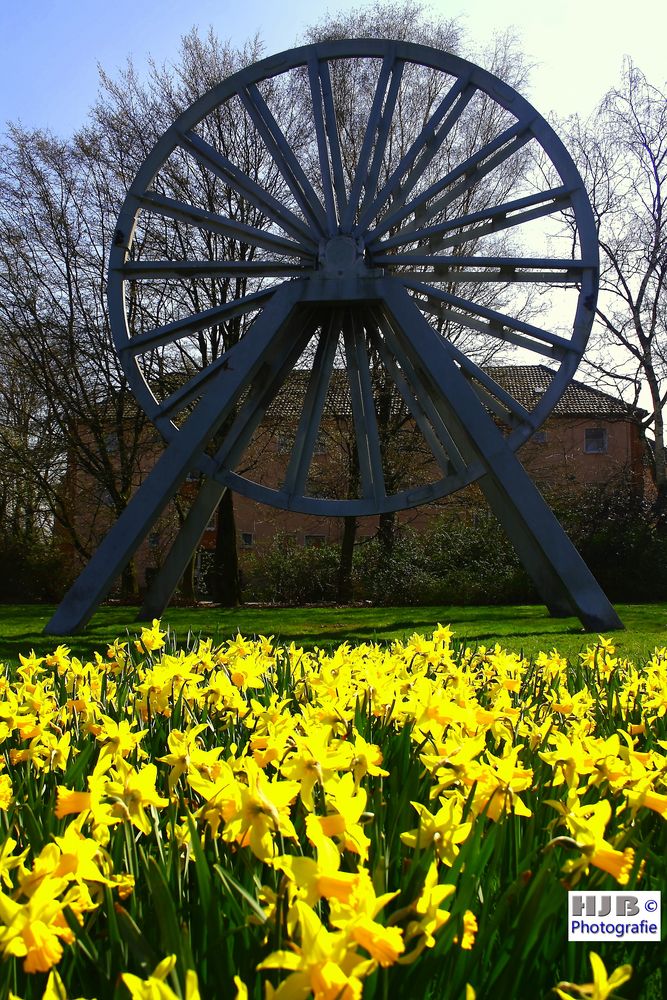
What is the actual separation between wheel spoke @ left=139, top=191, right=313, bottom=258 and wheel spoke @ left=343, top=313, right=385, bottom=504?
1.04m

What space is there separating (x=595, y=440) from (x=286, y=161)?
28.2 meters

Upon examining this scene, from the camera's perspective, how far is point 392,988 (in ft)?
4.22

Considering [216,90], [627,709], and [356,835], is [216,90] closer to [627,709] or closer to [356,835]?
[627,709]

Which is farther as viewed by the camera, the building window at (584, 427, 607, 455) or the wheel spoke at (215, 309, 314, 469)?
the building window at (584, 427, 607, 455)

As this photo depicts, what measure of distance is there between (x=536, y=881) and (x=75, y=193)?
19577mm

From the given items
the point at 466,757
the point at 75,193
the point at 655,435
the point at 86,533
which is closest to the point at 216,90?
the point at 75,193

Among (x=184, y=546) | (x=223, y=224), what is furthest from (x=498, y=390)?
(x=184, y=546)

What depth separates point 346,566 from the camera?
1908 centimetres

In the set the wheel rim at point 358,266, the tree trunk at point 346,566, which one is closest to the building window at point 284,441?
the tree trunk at point 346,566

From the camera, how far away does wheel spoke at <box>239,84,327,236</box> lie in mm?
11172

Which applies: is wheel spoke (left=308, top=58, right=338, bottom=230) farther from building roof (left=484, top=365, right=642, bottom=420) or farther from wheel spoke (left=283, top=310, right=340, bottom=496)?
building roof (left=484, top=365, right=642, bottom=420)

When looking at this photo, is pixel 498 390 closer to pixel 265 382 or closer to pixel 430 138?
pixel 265 382

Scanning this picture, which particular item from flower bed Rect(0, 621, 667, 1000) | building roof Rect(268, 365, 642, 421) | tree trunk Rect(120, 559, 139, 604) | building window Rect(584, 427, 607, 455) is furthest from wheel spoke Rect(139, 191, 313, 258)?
building window Rect(584, 427, 607, 455)

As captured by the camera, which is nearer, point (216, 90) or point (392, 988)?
point (392, 988)
